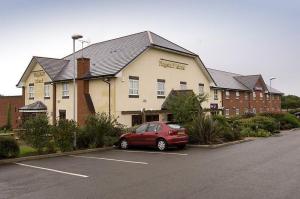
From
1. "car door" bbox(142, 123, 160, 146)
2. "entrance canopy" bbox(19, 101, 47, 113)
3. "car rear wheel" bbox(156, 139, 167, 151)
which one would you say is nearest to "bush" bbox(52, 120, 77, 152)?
"car door" bbox(142, 123, 160, 146)

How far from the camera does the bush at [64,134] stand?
18581 millimetres

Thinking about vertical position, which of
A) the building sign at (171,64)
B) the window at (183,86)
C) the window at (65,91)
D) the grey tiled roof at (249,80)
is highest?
the grey tiled roof at (249,80)

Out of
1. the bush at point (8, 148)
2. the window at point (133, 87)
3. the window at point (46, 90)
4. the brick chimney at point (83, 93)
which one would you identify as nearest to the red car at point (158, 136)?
the bush at point (8, 148)

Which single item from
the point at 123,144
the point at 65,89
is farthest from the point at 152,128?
the point at 65,89

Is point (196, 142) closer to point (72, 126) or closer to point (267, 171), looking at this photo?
point (72, 126)

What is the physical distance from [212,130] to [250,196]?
13486 mm

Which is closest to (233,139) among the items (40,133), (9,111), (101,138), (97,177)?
(101,138)

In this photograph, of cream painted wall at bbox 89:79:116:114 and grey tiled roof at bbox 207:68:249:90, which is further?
grey tiled roof at bbox 207:68:249:90

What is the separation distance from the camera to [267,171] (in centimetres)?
1208

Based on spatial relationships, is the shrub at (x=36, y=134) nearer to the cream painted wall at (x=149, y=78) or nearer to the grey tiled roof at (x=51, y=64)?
the cream painted wall at (x=149, y=78)

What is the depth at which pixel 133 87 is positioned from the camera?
2984 centimetres

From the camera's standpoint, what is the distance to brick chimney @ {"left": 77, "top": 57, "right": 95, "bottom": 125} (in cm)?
2941

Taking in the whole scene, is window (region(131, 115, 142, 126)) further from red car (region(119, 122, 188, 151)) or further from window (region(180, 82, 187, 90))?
red car (region(119, 122, 188, 151))

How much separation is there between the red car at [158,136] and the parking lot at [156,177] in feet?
8.65
